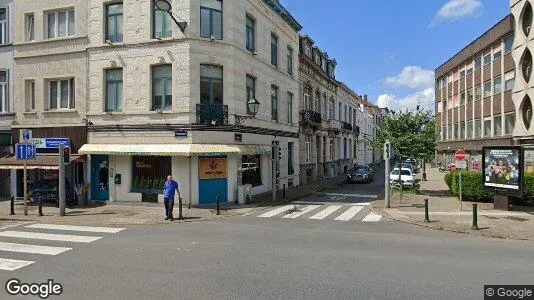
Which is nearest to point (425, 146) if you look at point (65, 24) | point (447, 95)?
point (65, 24)

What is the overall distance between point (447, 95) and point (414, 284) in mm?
48338

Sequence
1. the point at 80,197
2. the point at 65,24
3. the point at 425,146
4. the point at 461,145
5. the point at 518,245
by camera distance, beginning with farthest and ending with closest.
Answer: the point at 461,145
the point at 425,146
the point at 65,24
the point at 80,197
the point at 518,245

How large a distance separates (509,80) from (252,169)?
2494 centimetres

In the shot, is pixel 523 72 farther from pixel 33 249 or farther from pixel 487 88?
pixel 33 249

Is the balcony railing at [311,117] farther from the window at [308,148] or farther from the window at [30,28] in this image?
the window at [30,28]

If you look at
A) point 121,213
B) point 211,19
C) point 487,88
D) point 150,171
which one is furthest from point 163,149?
point 487,88

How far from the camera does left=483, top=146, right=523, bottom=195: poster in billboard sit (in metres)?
15.5

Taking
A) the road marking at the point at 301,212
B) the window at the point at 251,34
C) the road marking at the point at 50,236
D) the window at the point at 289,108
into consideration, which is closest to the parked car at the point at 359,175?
the window at the point at 289,108

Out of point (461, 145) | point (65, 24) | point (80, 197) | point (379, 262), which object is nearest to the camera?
point (379, 262)

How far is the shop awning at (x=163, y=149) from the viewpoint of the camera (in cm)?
1666

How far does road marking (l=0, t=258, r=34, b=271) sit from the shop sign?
913 cm

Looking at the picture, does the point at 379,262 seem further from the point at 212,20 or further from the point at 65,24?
the point at 65,24

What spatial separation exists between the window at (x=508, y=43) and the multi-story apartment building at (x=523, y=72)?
1634 millimetres

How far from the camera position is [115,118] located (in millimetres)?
18375
